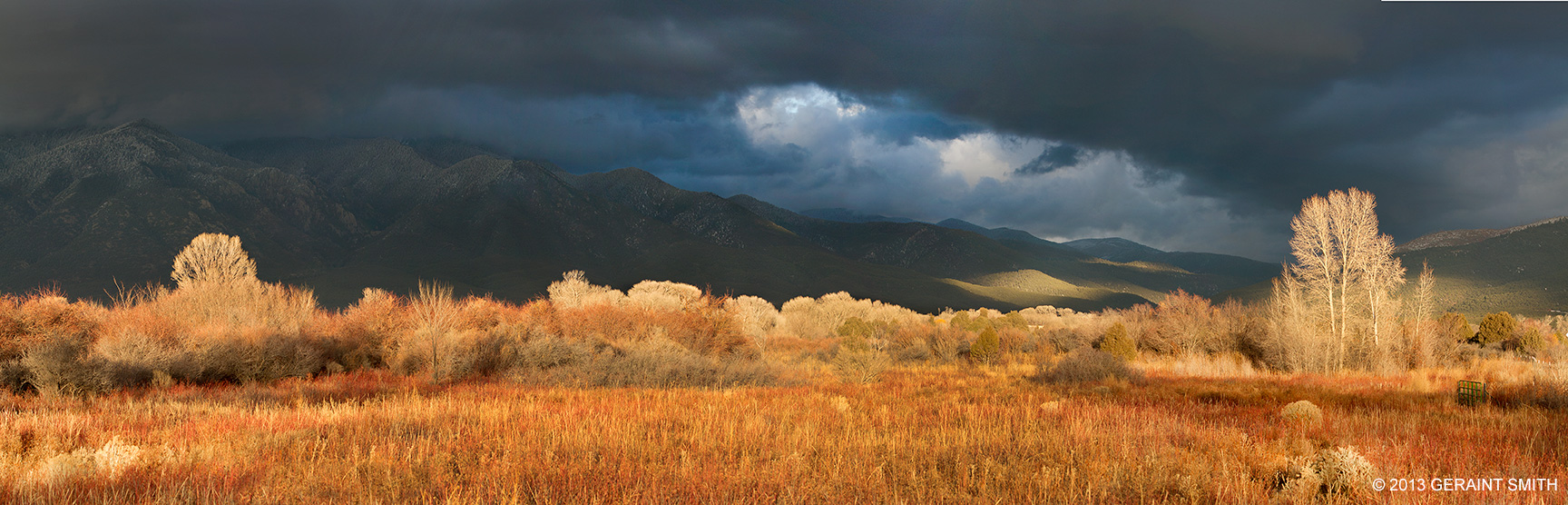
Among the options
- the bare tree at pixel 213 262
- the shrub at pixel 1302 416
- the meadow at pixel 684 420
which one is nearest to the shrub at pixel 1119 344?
the meadow at pixel 684 420

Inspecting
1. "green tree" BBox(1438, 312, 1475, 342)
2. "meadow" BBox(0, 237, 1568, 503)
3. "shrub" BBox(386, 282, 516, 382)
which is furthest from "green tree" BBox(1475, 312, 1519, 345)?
"shrub" BBox(386, 282, 516, 382)

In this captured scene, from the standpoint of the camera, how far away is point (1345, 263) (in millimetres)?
25281

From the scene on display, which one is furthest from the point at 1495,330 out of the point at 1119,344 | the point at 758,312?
the point at 758,312

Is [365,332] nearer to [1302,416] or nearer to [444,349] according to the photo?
[444,349]

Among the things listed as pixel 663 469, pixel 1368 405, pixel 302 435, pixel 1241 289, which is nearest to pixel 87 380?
pixel 302 435

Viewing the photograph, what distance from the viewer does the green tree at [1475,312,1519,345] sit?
28906 millimetres

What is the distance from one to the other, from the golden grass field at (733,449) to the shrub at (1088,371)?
17.9 feet

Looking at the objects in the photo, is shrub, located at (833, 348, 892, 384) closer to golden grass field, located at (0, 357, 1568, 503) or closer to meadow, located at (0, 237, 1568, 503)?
meadow, located at (0, 237, 1568, 503)

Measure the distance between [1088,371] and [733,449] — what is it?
14.0 meters

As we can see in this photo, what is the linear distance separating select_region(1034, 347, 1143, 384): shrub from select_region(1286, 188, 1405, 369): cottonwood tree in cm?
1172

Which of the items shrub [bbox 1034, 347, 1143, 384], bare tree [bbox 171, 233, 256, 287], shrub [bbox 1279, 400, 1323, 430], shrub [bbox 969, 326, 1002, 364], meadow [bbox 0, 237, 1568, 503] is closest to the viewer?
meadow [bbox 0, 237, 1568, 503]

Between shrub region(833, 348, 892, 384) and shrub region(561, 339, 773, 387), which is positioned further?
shrub region(833, 348, 892, 384)

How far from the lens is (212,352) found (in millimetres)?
15234

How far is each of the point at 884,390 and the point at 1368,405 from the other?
28.3ft
